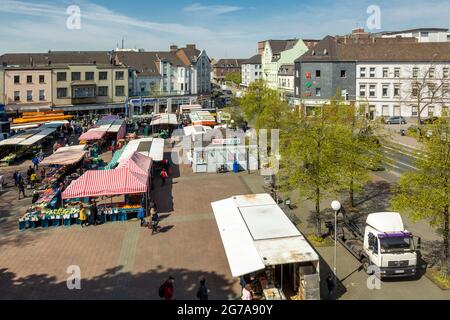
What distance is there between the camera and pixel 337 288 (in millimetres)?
15836

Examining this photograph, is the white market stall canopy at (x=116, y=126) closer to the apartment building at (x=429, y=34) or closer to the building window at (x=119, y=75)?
the building window at (x=119, y=75)

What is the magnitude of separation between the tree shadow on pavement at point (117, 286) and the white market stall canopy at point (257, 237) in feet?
5.41

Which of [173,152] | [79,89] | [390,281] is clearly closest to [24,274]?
[390,281]

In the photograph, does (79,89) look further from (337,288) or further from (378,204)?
(337,288)

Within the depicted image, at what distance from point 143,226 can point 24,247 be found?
19.0 feet

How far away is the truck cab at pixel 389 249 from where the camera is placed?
15914 millimetres

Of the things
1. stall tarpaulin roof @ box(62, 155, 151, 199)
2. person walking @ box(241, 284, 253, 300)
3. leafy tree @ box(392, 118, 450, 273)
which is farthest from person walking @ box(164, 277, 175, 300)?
stall tarpaulin roof @ box(62, 155, 151, 199)

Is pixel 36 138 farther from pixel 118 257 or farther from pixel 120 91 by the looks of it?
pixel 120 91

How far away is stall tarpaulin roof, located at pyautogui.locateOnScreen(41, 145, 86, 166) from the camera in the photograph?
105ft

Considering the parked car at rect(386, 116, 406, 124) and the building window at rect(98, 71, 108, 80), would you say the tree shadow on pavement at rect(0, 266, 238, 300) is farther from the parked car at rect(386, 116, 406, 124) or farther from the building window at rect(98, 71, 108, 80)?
the building window at rect(98, 71, 108, 80)

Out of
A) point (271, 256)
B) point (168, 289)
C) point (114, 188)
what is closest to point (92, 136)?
point (114, 188)

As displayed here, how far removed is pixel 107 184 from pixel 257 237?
1128 cm

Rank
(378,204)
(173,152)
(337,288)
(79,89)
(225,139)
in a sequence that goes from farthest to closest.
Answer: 1. (79,89)
2. (173,152)
3. (225,139)
4. (378,204)
5. (337,288)

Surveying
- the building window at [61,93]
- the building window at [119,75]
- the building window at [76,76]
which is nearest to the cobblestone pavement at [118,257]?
the building window at [61,93]
